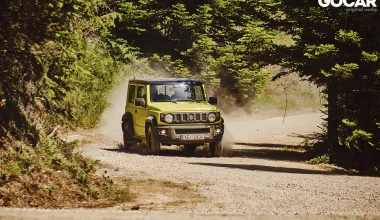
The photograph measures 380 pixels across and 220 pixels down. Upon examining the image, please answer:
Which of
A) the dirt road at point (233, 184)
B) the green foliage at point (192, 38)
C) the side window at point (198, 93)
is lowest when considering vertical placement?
the dirt road at point (233, 184)

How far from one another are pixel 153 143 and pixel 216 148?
189 centimetres

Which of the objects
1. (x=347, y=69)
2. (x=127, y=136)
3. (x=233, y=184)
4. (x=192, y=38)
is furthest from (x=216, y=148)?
(x=192, y=38)

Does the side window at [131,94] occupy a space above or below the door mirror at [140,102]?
above

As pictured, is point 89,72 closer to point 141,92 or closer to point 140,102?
point 140,102

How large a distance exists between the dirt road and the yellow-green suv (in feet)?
1.59

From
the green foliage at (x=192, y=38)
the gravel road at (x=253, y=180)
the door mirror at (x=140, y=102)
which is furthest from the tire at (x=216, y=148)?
the green foliage at (x=192, y=38)

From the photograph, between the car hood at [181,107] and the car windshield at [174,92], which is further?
the car windshield at [174,92]

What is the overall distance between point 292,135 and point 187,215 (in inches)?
948

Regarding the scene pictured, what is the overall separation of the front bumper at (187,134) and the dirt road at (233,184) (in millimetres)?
480

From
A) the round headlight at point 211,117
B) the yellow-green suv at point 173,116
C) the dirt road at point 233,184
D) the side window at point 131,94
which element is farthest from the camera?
the side window at point 131,94

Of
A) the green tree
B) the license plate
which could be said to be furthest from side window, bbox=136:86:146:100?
the green tree

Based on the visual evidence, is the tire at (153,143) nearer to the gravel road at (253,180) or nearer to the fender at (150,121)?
the fender at (150,121)

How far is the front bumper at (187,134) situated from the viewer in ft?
69.1

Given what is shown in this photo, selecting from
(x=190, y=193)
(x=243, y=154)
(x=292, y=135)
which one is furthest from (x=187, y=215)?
(x=292, y=135)
